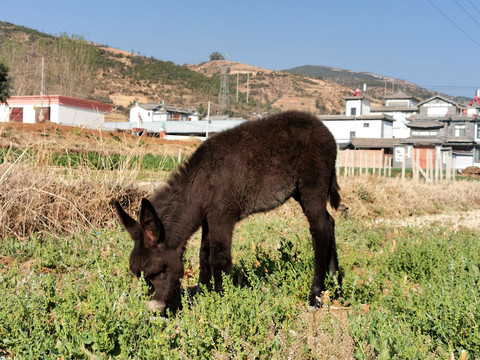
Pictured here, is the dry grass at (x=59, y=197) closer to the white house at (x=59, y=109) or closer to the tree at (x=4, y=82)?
the tree at (x=4, y=82)

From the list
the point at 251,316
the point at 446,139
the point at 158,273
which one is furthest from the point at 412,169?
the point at 446,139

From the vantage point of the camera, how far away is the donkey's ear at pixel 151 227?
4.53 meters

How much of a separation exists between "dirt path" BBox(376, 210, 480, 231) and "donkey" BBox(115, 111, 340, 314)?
20.2 ft

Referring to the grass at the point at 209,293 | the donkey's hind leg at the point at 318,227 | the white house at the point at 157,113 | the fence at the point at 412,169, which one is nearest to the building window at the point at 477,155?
the fence at the point at 412,169

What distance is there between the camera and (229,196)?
510 cm

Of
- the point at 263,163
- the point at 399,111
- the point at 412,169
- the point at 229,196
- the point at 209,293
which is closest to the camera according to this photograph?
the point at 209,293

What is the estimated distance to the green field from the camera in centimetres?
363

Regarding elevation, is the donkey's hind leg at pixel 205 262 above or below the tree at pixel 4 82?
below

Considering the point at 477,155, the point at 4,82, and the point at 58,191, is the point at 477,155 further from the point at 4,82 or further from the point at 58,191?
the point at 58,191

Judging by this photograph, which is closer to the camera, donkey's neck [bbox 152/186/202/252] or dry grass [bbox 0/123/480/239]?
donkey's neck [bbox 152/186/202/252]

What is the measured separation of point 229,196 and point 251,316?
1493 millimetres

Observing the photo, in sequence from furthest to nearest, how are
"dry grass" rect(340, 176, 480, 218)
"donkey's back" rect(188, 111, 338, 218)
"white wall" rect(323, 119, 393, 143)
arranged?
"white wall" rect(323, 119, 393, 143)
"dry grass" rect(340, 176, 480, 218)
"donkey's back" rect(188, 111, 338, 218)

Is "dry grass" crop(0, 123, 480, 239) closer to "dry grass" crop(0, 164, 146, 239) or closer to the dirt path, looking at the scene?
"dry grass" crop(0, 164, 146, 239)

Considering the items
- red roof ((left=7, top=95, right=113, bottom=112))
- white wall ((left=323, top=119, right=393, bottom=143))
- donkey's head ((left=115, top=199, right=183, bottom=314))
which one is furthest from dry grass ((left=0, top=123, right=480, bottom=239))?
white wall ((left=323, top=119, right=393, bottom=143))
